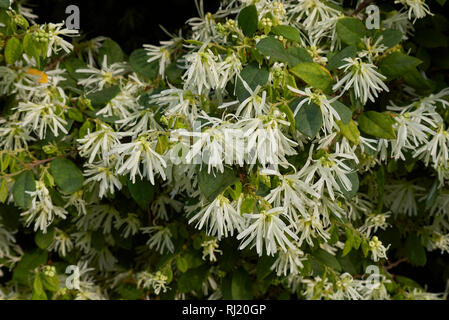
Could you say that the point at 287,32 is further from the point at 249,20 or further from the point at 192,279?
the point at 192,279

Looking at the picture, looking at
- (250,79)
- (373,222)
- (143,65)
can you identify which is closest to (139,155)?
(250,79)

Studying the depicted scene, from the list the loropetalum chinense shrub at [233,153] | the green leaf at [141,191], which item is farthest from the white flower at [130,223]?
the green leaf at [141,191]

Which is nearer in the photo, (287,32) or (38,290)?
(287,32)

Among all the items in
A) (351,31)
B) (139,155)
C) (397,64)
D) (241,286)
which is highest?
(351,31)

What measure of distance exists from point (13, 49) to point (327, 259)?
115 centimetres

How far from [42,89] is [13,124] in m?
0.15

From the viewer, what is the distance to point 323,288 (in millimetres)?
1572

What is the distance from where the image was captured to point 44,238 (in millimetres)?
1636

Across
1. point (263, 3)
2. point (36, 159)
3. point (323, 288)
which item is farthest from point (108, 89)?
point (323, 288)

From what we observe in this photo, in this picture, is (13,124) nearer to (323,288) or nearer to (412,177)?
(323,288)

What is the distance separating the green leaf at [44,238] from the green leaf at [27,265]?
85mm

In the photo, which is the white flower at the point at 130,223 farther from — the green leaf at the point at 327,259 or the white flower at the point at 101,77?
the green leaf at the point at 327,259

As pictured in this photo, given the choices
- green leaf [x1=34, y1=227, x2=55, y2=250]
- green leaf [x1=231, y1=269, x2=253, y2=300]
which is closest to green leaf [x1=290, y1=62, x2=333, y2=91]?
green leaf [x1=231, y1=269, x2=253, y2=300]

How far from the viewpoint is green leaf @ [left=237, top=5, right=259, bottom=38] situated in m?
1.19
